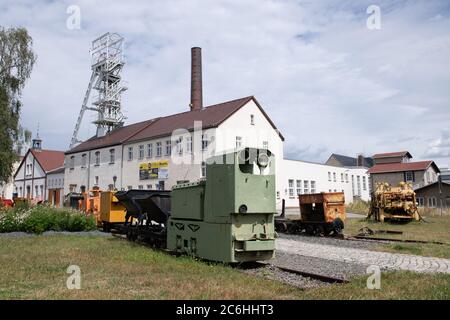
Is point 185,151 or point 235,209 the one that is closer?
point 235,209

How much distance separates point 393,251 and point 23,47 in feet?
84.6


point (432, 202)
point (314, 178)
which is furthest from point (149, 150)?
point (432, 202)

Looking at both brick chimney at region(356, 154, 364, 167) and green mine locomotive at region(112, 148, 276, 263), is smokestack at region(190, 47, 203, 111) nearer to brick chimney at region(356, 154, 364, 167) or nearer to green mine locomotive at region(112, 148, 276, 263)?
green mine locomotive at region(112, 148, 276, 263)

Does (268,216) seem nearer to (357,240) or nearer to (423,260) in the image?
(423,260)

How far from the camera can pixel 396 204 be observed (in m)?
25.8

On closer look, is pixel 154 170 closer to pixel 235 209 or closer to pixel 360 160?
pixel 235 209

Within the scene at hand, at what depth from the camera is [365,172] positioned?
192 ft

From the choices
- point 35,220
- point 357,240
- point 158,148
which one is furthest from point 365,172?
point 35,220

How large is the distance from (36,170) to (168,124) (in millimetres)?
26682

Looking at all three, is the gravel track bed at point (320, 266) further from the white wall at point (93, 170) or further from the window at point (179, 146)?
the white wall at point (93, 170)

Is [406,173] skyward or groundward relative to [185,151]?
groundward

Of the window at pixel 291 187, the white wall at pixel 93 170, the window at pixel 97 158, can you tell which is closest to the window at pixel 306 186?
the window at pixel 291 187

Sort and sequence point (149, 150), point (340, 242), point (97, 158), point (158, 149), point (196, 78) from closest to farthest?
point (340, 242) → point (158, 149) → point (149, 150) → point (196, 78) → point (97, 158)

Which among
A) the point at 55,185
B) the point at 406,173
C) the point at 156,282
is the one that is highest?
the point at 406,173
